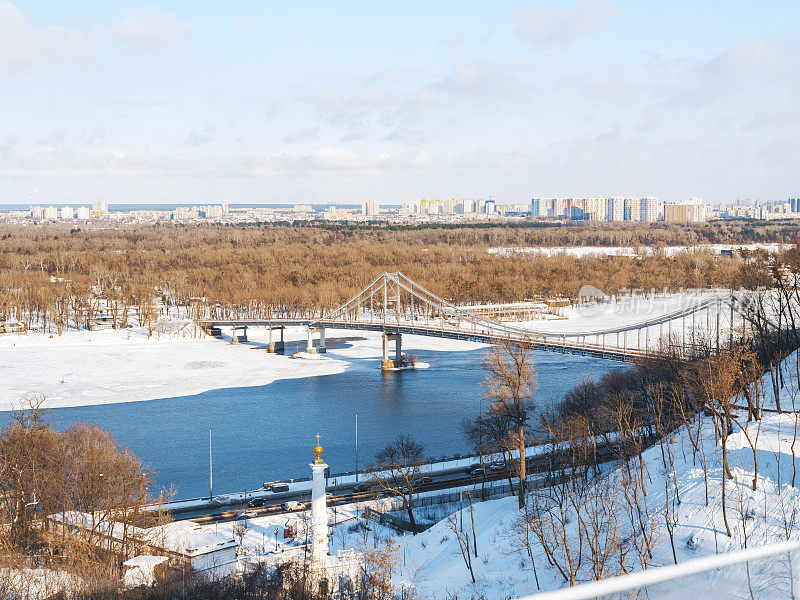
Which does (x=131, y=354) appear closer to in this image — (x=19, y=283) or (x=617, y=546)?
(x=19, y=283)

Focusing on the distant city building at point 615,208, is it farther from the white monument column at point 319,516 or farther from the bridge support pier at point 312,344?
the white monument column at point 319,516

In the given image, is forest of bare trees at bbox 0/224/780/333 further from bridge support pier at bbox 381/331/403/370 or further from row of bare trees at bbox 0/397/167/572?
row of bare trees at bbox 0/397/167/572

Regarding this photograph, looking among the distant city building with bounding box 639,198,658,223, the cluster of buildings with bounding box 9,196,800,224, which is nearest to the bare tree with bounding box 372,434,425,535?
the cluster of buildings with bounding box 9,196,800,224

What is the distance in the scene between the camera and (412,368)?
26.0m

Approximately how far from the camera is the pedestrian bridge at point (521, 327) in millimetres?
23438

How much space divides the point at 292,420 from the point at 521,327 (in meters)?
15.8

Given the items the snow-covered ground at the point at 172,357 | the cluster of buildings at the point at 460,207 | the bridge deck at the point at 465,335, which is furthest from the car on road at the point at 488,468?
the cluster of buildings at the point at 460,207

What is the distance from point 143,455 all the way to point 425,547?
7.05 meters

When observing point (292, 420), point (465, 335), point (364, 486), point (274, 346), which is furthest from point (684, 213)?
point (364, 486)

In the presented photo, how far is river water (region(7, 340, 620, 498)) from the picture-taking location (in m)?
14.4

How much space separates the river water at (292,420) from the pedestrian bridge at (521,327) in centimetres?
108

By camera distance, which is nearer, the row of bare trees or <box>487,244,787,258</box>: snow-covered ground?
the row of bare trees

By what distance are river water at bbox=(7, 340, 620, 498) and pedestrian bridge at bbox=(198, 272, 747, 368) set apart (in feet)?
3.54

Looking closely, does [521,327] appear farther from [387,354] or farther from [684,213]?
[684,213]
